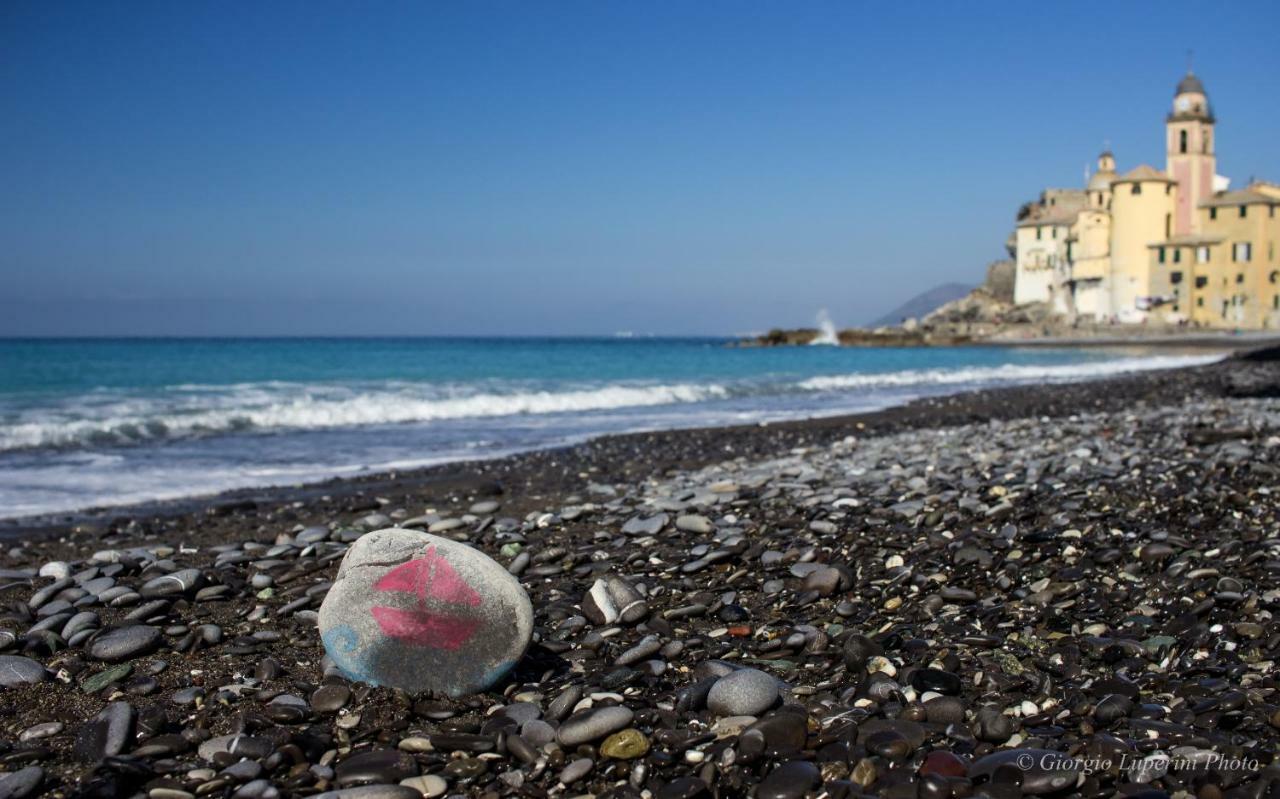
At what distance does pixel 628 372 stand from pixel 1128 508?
3843 cm

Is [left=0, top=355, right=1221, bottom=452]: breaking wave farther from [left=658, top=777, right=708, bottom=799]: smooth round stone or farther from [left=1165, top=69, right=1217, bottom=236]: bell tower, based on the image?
[left=1165, top=69, right=1217, bottom=236]: bell tower

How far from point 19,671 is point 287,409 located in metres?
17.7

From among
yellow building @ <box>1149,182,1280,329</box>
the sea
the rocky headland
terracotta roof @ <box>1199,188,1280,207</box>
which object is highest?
terracotta roof @ <box>1199,188,1280,207</box>

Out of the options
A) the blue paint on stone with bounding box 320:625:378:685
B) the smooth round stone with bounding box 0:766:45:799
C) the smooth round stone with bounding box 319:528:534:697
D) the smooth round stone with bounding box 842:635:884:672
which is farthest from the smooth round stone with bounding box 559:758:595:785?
the smooth round stone with bounding box 0:766:45:799

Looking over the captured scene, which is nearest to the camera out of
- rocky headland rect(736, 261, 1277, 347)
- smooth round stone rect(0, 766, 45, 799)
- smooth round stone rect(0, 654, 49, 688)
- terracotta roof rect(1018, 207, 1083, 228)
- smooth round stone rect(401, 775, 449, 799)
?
smooth round stone rect(0, 766, 45, 799)

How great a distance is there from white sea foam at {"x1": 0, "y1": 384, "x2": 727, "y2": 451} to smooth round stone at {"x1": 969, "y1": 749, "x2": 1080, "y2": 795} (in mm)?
16914

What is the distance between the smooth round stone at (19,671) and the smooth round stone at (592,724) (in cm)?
235

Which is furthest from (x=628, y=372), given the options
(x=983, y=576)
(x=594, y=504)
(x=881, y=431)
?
(x=983, y=576)

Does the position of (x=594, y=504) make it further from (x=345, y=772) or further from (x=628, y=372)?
(x=628, y=372)

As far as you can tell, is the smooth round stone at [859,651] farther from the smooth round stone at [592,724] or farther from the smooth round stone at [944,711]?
the smooth round stone at [592,724]

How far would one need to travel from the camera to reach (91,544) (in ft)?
26.5

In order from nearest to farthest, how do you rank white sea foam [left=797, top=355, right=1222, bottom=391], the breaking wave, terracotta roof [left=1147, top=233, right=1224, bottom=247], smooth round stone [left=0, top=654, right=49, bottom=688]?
smooth round stone [left=0, top=654, right=49, bottom=688] → the breaking wave → white sea foam [left=797, top=355, right=1222, bottom=391] → terracotta roof [left=1147, top=233, right=1224, bottom=247]

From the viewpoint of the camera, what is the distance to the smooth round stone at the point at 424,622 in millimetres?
3875

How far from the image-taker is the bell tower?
80.6 meters
